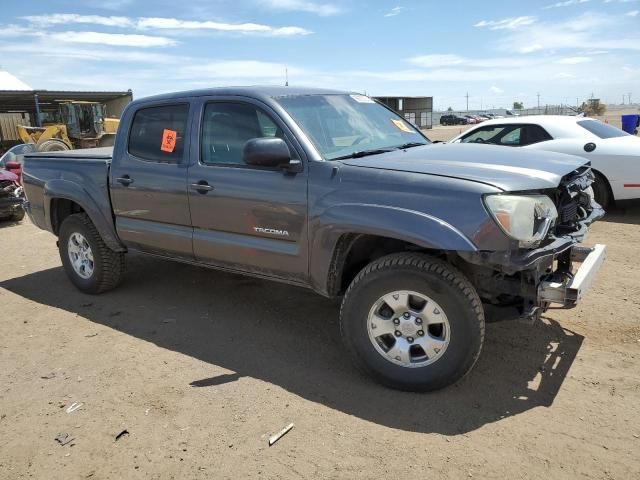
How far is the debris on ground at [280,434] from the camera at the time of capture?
9.79 ft

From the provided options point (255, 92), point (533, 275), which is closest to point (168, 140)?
point (255, 92)

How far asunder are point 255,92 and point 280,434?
2.45m

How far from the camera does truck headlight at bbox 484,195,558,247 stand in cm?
299

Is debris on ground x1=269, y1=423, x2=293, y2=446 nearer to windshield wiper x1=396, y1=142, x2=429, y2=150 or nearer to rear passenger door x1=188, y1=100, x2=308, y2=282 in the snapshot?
rear passenger door x1=188, y1=100, x2=308, y2=282

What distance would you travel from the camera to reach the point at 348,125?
13.9 feet

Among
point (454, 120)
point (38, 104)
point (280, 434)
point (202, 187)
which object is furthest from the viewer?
point (454, 120)

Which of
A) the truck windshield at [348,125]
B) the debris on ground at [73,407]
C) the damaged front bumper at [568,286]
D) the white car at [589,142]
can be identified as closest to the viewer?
the damaged front bumper at [568,286]

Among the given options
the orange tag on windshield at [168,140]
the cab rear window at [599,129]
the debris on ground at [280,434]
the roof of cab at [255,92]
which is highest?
the roof of cab at [255,92]

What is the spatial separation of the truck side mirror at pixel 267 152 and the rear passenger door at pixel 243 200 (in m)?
0.13

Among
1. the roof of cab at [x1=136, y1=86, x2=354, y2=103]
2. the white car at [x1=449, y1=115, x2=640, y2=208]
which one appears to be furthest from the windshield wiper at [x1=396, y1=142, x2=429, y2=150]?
the white car at [x1=449, y1=115, x2=640, y2=208]

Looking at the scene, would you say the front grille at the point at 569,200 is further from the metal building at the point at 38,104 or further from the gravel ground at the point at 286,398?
the metal building at the point at 38,104

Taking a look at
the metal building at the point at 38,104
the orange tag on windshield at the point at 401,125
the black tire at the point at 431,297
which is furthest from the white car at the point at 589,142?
the metal building at the point at 38,104

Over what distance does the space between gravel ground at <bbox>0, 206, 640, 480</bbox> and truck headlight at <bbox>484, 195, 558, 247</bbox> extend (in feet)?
3.35

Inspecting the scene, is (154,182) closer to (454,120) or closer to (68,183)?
(68,183)
